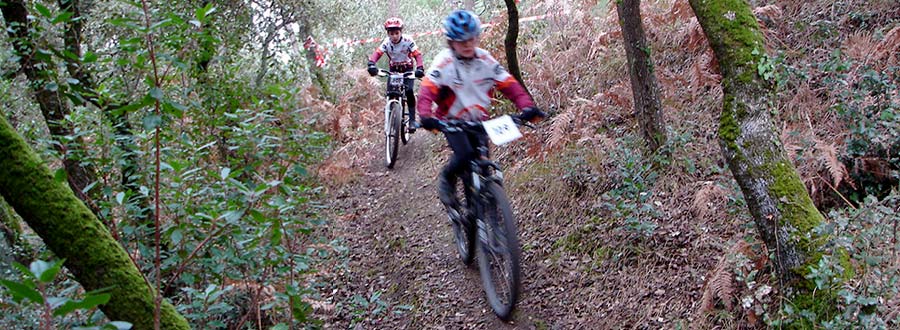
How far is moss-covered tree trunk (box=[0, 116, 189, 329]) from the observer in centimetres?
313

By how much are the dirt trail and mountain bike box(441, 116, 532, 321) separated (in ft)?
0.78

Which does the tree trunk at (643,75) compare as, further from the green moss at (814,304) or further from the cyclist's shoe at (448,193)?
the green moss at (814,304)

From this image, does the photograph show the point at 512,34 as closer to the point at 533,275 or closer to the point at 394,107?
the point at 394,107

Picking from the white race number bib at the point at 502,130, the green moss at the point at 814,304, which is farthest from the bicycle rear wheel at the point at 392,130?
the green moss at the point at 814,304

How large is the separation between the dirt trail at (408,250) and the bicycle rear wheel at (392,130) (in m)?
0.24

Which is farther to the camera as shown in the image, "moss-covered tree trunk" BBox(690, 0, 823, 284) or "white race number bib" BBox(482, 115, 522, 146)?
"white race number bib" BBox(482, 115, 522, 146)

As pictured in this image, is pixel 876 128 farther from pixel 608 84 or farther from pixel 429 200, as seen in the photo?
pixel 429 200

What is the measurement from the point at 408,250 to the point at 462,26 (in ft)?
10.2

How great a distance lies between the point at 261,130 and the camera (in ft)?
16.8

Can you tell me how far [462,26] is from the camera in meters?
4.81

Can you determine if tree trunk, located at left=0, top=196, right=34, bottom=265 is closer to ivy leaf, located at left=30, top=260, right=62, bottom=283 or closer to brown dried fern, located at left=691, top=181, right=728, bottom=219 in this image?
ivy leaf, located at left=30, top=260, right=62, bottom=283

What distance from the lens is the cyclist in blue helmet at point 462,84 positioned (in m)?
4.83

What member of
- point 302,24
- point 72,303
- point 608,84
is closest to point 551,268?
point 608,84

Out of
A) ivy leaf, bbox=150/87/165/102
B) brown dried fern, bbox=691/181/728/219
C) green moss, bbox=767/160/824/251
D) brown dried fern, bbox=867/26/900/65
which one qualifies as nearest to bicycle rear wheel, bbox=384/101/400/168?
brown dried fern, bbox=691/181/728/219
